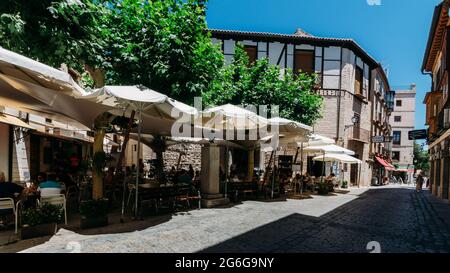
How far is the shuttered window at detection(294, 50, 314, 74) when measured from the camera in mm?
23516

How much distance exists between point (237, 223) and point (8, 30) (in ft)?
19.6

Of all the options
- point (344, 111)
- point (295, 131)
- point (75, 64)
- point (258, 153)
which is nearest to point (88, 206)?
point (75, 64)

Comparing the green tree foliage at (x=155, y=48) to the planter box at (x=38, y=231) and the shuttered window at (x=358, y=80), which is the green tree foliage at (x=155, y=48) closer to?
the planter box at (x=38, y=231)

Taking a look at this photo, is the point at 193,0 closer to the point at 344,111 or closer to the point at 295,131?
the point at 295,131

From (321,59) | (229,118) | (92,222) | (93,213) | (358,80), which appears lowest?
(92,222)

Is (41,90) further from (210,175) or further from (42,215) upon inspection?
(210,175)

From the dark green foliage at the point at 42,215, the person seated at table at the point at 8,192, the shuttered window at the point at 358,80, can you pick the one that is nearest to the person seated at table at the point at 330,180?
the shuttered window at the point at 358,80

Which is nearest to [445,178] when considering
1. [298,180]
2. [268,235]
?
[298,180]

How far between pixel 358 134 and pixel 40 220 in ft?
84.1

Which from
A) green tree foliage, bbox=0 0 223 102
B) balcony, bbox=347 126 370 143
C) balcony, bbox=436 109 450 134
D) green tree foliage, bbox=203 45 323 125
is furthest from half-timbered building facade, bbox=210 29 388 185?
green tree foliage, bbox=0 0 223 102

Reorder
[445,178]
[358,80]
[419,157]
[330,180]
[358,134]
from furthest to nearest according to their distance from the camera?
[419,157] < [358,134] < [358,80] < [330,180] < [445,178]

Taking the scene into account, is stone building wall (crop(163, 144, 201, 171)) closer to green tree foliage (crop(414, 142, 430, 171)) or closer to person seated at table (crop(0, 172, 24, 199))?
person seated at table (crop(0, 172, 24, 199))

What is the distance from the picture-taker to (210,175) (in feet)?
31.6
